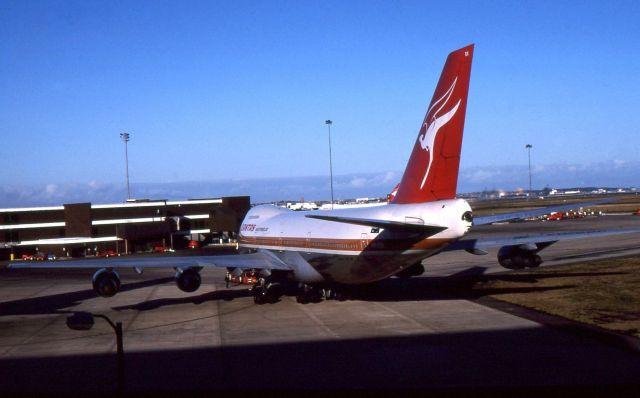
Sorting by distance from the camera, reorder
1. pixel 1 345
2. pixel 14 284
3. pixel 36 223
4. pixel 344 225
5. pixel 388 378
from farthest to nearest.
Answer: pixel 36 223 → pixel 14 284 → pixel 344 225 → pixel 1 345 → pixel 388 378

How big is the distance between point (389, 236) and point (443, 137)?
Result: 208 inches

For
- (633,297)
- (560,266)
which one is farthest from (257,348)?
(560,266)

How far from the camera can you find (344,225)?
33.1 m

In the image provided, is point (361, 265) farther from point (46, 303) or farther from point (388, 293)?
point (46, 303)

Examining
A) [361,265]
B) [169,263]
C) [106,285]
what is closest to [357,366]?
[361,265]

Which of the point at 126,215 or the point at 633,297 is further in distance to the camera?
the point at 126,215

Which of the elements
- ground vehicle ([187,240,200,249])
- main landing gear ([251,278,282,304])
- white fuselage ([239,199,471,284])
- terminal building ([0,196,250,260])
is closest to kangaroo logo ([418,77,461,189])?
white fuselage ([239,199,471,284])

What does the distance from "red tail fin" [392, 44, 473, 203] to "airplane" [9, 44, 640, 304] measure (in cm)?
4

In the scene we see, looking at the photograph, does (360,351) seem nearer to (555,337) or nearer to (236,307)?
(555,337)

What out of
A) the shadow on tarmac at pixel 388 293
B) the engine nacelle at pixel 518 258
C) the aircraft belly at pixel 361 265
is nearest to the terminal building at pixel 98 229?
the shadow on tarmac at pixel 388 293

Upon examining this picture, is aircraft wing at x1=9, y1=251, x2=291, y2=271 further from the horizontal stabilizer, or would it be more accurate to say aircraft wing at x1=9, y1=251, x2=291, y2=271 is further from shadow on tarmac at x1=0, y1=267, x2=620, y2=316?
the horizontal stabilizer

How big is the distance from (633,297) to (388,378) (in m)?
20.3

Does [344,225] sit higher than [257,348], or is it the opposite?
[344,225]

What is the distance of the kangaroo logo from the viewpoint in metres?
26.9
